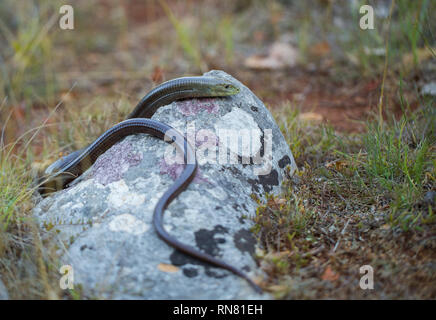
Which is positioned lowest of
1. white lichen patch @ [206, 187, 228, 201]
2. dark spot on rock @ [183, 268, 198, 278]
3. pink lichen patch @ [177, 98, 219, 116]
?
dark spot on rock @ [183, 268, 198, 278]

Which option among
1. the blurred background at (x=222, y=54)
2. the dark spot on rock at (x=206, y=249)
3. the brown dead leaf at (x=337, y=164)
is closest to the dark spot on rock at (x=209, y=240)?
the dark spot on rock at (x=206, y=249)

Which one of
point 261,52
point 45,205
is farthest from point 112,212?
point 261,52

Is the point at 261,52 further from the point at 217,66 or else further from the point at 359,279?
the point at 359,279

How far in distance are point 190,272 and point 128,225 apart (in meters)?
0.51

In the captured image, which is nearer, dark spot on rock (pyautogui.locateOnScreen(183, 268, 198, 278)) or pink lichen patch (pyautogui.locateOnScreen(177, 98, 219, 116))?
dark spot on rock (pyautogui.locateOnScreen(183, 268, 198, 278))

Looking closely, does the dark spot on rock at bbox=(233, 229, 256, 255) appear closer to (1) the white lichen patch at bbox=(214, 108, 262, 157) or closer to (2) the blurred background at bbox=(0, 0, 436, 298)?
(2) the blurred background at bbox=(0, 0, 436, 298)

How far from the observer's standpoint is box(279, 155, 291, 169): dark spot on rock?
333 centimetres

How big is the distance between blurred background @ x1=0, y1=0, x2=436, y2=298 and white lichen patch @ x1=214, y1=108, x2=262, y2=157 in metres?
0.43

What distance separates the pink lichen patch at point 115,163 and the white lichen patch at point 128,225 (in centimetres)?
39

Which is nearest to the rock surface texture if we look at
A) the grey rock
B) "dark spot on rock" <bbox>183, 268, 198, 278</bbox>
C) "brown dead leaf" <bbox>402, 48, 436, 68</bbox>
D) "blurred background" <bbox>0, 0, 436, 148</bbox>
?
"dark spot on rock" <bbox>183, 268, 198, 278</bbox>
